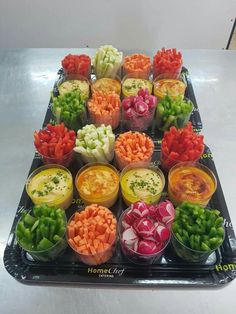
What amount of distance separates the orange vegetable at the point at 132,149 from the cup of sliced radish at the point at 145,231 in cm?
35

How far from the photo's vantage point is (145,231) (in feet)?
3.79

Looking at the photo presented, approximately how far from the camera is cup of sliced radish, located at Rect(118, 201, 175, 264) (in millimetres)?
1167

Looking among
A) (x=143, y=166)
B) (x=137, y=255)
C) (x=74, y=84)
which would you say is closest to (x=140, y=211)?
(x=137, y=255)

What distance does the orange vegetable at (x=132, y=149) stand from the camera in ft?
5.06

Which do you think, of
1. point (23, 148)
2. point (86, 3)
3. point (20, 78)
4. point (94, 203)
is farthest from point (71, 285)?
point (86, 3)

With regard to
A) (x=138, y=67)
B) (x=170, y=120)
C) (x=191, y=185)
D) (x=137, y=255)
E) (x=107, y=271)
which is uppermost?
(x=138, y=67)

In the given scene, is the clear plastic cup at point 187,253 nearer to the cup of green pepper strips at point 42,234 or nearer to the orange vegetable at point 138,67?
the cup of green pepper strips at point 42,234

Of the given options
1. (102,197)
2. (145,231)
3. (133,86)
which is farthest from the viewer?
(133,86)

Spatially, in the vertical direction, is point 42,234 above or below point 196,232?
below

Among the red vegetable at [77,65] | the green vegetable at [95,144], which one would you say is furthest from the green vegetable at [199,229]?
the red vegetable at [77,65]

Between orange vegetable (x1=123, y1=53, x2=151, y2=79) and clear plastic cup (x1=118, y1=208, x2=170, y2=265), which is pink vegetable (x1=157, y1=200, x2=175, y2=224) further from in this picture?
orange vegetable (x1=123, y1=53, x2=151, y2=79)

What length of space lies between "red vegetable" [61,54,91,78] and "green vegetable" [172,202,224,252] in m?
1.22

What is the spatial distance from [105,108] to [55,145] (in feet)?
1.30

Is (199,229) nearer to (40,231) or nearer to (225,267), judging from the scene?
(225,267)
